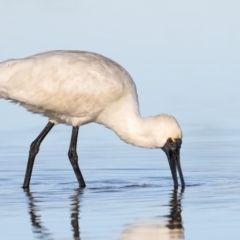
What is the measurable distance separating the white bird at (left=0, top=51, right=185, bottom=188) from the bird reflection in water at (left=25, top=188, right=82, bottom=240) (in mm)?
1796

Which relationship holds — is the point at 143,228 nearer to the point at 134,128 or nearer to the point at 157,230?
the point at 157,230

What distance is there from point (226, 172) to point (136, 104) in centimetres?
158

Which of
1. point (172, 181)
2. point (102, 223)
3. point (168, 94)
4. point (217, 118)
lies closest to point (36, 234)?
point (102, 223)

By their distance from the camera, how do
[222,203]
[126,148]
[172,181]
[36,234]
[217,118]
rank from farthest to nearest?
[217,118] → [126,148] → [172,181] → [222,203] → [36,234]

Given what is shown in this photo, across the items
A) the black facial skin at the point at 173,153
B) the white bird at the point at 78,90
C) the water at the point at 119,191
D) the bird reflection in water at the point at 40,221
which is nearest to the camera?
the bird reflection in water at the point at 40,221

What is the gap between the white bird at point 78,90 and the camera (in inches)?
637

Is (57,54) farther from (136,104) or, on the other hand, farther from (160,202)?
(160,202)

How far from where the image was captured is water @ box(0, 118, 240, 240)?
39.3ft

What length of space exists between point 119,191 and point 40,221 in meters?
2.69

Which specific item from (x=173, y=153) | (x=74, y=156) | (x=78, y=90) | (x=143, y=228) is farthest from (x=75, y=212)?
(x=74, y=156)

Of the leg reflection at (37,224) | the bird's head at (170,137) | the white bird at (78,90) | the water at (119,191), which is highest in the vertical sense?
the white bird at (78,90)

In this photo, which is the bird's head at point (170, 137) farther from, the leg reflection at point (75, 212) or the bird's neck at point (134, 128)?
the leg reflection at point (75, 212)

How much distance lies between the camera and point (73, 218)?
12.6 m

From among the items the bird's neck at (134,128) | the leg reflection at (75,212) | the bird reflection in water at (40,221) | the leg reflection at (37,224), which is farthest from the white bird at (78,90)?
the leg reflection at (37,224)
